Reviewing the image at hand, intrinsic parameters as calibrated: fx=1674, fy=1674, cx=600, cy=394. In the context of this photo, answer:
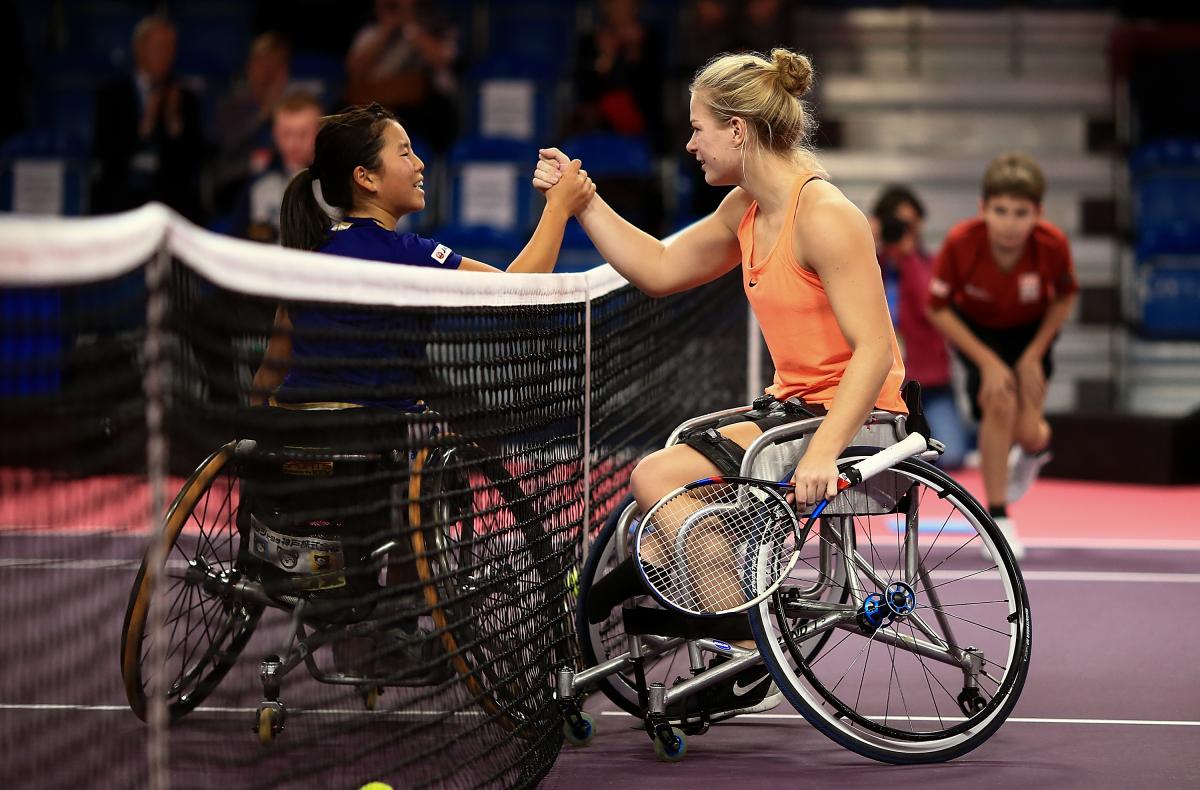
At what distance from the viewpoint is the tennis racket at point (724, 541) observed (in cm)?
320

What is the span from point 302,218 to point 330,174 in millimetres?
130

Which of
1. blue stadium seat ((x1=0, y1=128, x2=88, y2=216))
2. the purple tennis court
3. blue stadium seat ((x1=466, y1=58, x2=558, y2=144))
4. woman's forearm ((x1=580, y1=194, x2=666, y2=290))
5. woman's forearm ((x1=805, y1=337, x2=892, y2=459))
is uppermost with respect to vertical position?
blue stadium seat ((x1=466, y1=58, x2=558, y2=144))

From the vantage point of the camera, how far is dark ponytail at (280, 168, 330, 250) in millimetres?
3709

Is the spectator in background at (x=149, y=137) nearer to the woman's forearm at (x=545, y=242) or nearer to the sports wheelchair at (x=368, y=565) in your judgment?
the woman's forearm at (x=545, y=242)

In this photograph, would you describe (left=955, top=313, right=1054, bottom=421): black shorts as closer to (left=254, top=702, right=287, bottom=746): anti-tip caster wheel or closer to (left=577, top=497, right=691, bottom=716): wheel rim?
(left=577, top=497, right=691, bottom=716): wheel rim

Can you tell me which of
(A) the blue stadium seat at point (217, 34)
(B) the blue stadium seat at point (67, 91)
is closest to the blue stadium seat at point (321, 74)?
(A) the blue stadium seat at point (217, 34)

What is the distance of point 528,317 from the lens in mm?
3309

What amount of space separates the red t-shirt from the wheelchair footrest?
10.8 ft

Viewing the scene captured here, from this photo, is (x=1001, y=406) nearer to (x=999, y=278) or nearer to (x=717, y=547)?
(x=999, y=278)

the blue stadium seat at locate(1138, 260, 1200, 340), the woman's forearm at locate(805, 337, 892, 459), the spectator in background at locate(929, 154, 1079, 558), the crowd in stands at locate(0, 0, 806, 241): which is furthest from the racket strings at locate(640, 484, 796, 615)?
the blue stadium seat at locate(1138, 260, 1200, 340)

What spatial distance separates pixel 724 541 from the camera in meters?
3.26

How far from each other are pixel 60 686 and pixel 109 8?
8.65 metres

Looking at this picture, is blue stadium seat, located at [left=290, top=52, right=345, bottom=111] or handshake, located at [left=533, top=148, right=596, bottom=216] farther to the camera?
blue stadium seat, located at [left=290, top=52, right=345, bottom=111]

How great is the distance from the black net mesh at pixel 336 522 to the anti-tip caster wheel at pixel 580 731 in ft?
0.27
